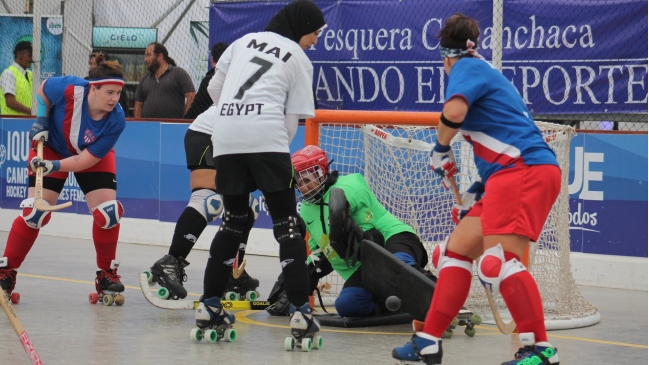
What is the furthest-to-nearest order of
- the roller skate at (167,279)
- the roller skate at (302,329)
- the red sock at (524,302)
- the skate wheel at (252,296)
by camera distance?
the skate wheel at (252,296) → the roller skate at (167,279) → the roller skate at (302,329) → the red sock at (524,302)

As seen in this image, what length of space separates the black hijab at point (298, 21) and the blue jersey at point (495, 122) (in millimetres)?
1042

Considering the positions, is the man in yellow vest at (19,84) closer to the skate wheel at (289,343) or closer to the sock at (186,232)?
the sock at (186,232)

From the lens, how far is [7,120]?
38.7ft

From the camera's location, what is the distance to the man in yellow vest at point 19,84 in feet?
40.5

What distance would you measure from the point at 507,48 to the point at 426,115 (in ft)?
10.4

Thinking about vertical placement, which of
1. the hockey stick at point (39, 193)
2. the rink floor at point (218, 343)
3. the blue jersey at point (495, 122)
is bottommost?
the rink floor at point (218, 343)

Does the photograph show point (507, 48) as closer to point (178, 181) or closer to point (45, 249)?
point (178, 181)

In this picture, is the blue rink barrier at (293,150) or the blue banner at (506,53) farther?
the blue banner at (506,53)

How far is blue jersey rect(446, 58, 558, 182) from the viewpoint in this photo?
451 cm

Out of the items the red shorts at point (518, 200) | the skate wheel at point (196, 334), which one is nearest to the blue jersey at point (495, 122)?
the red shorts at point (518, 200)

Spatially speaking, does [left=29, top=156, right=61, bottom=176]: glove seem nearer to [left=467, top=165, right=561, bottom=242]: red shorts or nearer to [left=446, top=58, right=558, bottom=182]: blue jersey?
[left=446, top=58, right=558, bottom=182]: blue jersey

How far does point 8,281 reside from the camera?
265 inches

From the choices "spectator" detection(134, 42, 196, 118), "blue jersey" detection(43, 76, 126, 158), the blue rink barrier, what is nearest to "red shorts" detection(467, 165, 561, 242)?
"blue jersey" detection(43, 76, 126, 158)

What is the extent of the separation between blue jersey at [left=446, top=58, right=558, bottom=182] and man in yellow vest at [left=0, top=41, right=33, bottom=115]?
8.68 m
